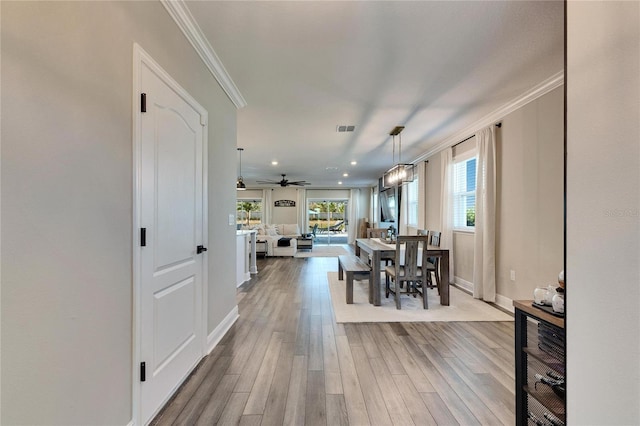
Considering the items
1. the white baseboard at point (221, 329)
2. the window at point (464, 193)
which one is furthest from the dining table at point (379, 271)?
the white baseboard at point (221, 329)

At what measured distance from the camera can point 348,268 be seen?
3955 millimetres

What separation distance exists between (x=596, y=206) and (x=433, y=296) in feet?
12.0

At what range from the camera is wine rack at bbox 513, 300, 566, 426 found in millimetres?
1217

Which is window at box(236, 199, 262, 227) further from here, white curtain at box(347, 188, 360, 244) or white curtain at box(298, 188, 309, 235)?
white curtain at box(347, 188, 360, 244)

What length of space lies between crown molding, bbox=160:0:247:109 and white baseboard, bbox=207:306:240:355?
8.05 ft

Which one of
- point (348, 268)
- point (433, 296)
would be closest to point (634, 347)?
point (348, 268)

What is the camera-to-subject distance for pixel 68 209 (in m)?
1.04

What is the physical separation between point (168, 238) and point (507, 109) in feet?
13.6

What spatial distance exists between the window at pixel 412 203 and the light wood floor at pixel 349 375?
4202 mm

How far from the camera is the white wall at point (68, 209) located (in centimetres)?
85

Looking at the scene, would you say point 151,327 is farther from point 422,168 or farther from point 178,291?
point 422,168

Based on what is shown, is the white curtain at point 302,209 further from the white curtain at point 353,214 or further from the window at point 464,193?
the window at point 464,193

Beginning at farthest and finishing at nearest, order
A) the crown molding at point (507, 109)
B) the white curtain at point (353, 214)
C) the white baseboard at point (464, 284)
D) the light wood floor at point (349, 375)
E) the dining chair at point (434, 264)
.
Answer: the white curtain at point (353, 214) < the white baseboard at point (464, 284) < the dining chair at point (434, 264) < the crown molding at point (507, 109) < the light wood floor at point (349, 375)

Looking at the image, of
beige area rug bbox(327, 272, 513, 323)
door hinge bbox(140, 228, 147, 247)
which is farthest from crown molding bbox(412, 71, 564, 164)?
door hinge bbox(140, 228, 147, 247)
